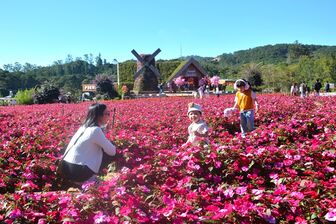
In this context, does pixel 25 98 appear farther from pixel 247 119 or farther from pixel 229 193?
pixel 229 193

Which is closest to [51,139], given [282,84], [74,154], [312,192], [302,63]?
[74,154]

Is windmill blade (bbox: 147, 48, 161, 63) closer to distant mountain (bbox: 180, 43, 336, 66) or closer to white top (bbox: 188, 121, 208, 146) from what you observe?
white top (bbox: 188, 121, 208, 146)

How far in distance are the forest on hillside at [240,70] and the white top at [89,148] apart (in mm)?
32969

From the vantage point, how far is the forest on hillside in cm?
4894

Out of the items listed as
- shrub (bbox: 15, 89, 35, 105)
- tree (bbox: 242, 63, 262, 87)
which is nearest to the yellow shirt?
shrub (bbox: 15, 89, 35, 105)

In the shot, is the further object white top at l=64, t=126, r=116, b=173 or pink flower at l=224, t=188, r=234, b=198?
white top at l=64, t=126, r=116, b=173

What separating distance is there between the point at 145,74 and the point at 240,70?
1406 inches

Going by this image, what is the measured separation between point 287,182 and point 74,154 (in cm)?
221

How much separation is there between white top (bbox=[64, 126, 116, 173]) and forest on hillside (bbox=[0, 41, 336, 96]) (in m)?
33.0

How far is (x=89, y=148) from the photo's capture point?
4.32m

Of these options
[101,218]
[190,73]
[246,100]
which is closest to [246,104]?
[246,100]

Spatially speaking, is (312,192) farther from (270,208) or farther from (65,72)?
(65,72)

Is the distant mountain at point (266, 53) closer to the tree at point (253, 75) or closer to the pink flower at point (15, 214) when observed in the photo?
the tree at point (253, 75)

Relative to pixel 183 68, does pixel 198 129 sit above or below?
below
